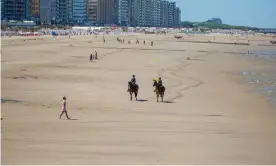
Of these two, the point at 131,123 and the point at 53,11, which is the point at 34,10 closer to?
the point at 53,11

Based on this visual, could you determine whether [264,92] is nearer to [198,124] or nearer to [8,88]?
[198,124]

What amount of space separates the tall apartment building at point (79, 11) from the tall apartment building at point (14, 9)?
43022mm

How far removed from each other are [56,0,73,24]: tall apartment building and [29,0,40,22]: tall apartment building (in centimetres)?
1513

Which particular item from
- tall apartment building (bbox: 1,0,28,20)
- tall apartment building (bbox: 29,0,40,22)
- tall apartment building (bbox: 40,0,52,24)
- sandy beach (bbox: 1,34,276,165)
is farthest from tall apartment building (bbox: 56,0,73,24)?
sandy beach (bbox: 1,34,276,165)

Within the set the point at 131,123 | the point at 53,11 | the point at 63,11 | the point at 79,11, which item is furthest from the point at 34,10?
the point at 131,123

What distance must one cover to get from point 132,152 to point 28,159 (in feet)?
7.59

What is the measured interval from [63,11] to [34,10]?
23.7 meters

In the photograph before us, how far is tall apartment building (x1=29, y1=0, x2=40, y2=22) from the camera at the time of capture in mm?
153762

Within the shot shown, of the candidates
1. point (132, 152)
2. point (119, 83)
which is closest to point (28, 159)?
point (132, 152)

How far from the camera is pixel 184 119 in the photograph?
14922mm

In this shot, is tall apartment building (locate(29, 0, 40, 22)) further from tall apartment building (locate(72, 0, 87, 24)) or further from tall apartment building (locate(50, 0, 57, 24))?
tall apartment building (locate(72, 0, 87, 24))

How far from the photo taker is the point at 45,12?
160 meters

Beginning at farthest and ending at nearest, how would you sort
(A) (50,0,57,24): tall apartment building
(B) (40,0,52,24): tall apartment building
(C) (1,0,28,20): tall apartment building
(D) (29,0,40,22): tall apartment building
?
1. (A) (50,0,57,24): tall apartment building
2. (B) (40,0,52,24): tall apartment building
3. (D) (29,0,40,22): tall apartment building
4. (C) (1,0,28,20): tall apartment building

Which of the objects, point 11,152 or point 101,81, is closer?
point 11,152
